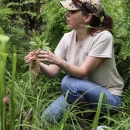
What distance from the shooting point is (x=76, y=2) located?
2.26m

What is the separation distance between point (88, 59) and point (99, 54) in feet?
0.28

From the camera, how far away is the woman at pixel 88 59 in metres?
2.17

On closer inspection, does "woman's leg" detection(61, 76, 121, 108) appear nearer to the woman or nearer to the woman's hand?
the woman

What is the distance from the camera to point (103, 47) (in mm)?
2184

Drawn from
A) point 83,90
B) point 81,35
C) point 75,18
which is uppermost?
point 75,18

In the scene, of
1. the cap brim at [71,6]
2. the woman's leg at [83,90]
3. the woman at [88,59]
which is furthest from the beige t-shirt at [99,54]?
the cap brim at [71,6]

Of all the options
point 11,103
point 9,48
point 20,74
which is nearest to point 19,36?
point 9,48

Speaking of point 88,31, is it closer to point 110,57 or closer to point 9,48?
point 110,57

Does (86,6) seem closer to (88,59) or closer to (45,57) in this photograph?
(88,59)

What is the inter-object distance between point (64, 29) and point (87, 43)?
684 mm

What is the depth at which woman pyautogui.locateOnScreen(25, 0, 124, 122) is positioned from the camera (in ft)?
7.13

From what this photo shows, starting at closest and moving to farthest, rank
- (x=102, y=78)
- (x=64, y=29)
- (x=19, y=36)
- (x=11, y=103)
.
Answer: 1. (x=11, y=103)
2. (x=102, y=78)
3. (x=64, y=29)
4. (x=19, y=36)

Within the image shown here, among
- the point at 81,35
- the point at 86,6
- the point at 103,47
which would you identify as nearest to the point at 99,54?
the point at 103,47

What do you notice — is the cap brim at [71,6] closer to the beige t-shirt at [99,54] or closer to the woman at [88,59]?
the woman at [88,59]
